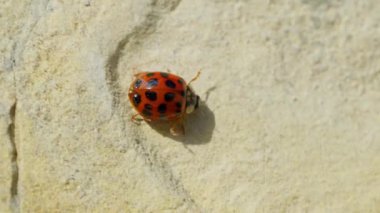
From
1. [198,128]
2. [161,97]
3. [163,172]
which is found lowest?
[163,172]

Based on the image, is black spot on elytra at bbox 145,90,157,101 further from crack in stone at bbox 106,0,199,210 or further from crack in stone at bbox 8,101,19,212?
crack in stone at bbox 8,101,19,212

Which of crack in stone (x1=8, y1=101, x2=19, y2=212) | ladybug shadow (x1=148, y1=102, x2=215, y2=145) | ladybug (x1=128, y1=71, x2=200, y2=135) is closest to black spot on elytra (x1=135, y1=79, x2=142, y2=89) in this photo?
ladybug (x1=128, y1=71, x2=200, y2=135)

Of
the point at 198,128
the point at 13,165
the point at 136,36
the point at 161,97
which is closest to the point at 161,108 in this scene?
the point at 161,97

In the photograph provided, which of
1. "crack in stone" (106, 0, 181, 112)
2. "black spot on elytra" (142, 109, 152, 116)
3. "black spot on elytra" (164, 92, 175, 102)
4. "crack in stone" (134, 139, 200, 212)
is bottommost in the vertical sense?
"crack in stone" (134, 139, 200, 212)

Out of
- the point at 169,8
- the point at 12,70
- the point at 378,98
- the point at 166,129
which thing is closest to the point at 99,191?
the point at 166,129

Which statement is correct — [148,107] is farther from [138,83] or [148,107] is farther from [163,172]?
[163,172]

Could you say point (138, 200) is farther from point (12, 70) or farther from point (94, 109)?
point (12, 70)
